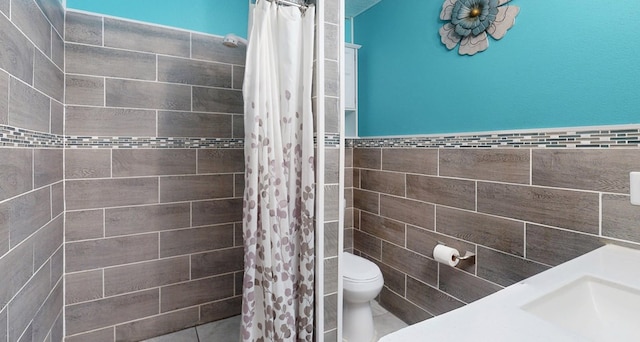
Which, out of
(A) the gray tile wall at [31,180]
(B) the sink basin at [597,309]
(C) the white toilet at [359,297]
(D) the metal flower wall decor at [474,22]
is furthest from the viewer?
(C) the white toilet at [359,297]

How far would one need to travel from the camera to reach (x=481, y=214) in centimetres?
162

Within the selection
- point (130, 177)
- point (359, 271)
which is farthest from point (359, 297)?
point (130, 177)

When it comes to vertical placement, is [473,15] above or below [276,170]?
above

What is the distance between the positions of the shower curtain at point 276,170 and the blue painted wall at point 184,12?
784 millimetres

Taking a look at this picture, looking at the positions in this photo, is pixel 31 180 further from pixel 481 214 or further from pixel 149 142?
pixel 481 214

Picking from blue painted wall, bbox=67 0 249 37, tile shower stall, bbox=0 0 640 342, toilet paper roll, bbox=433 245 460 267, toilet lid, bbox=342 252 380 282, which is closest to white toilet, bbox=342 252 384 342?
toilet lid, bbox=342 252 380 282

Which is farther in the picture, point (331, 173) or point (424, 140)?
point (424, 140)

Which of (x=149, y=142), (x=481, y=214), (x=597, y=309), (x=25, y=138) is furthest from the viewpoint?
(x=149, y=142)

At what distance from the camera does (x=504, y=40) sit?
1527mm

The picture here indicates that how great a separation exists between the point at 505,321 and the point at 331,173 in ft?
3.35

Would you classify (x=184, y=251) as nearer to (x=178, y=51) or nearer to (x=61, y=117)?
(x=61, y=117)

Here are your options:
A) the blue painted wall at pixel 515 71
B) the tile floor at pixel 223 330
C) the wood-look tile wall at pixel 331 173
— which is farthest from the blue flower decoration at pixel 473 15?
the tile floor at pixel 223 330

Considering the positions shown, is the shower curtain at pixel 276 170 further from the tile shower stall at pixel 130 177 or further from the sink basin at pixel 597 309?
the sink basin at pixel 597 309

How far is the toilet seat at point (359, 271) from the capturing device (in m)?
1.78
